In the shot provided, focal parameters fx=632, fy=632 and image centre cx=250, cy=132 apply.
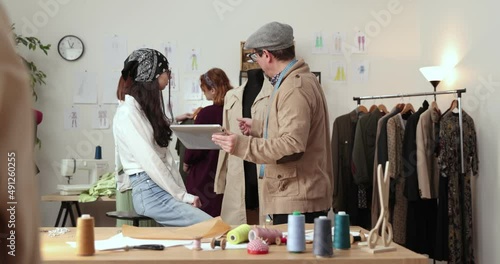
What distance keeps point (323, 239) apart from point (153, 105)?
4.34 ft

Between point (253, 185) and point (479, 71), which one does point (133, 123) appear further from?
point (479, 71)

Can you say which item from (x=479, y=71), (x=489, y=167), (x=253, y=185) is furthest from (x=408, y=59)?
(x=253, y=185)

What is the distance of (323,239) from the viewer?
6.82 ft

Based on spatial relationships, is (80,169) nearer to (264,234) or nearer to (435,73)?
(435,73)

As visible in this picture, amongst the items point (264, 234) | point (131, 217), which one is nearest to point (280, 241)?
point (264, 234)

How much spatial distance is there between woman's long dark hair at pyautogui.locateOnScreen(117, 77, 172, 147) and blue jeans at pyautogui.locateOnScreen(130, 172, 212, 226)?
0.70ft

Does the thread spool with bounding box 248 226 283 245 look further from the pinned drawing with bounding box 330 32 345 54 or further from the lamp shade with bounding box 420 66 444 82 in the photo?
the pinned drawing with bounding box 330 32 345 54

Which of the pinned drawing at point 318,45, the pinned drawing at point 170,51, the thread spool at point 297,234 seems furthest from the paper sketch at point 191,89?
the thread spool at point 297,234

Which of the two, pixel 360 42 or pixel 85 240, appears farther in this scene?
pixel 360 42

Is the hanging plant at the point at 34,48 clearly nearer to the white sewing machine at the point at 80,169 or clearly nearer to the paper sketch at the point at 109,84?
the paper sketch at the point at 109,84

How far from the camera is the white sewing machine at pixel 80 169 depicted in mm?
5160

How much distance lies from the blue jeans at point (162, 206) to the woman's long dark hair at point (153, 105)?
0.21 metres

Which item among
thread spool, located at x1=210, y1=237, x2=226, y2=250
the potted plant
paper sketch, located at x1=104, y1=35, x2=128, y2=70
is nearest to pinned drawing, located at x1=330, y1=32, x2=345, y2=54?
paper sketch, located at x1=104, y1=35, x2=128, y2=70

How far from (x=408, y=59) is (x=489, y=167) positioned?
1713 millimetres
